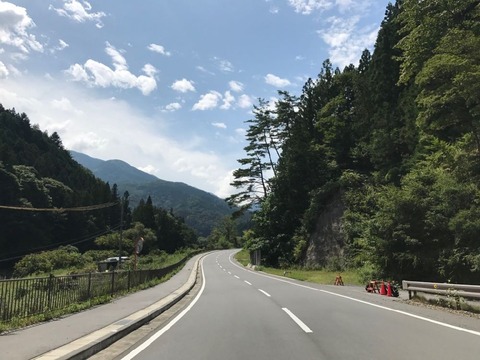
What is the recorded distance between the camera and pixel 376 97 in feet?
154

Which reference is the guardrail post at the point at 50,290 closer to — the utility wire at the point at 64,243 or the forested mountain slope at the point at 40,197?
the forested mountain slope at the point at 40,197

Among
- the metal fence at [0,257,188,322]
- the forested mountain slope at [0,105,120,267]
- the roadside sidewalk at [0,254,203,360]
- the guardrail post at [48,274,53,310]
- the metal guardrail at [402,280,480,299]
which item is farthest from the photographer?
the forested mountain slope at [0,105,120,267]

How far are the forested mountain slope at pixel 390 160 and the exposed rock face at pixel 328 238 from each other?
0.44 ft

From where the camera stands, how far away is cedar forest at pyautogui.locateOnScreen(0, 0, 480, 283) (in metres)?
20.8

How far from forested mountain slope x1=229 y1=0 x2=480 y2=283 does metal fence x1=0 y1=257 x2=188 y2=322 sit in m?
16.1

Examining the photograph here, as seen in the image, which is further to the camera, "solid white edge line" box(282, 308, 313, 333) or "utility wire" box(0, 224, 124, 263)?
"utility wire" box(0, 224, 124, 263)

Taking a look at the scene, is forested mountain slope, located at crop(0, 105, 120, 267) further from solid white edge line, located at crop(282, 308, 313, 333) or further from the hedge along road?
the hedge along road

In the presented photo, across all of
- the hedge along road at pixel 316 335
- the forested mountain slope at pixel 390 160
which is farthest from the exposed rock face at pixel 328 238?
the hedge along road at pixel 316 335

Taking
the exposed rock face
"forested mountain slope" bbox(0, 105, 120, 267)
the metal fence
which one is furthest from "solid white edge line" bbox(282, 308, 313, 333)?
"forested mountain slope" bbox(0, 105, 120, 267)

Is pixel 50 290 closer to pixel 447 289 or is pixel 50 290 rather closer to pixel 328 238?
pixel 447 289

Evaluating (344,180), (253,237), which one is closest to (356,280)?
(344,180)

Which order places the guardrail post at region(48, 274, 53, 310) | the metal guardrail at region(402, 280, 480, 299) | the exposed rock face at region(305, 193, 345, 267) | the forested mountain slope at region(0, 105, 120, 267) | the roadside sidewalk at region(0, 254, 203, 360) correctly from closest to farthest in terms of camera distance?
the roadside sidewalk at region(0, 254, 203, 360) < the guardrail post at region(48, 274, 53, 310) < the metal guardrail at region(402, 280, 480, 299) < the exposed rock face at region(305, 193, 345, 267) < the forested mountain slope at region(0, 105, 120, 267)

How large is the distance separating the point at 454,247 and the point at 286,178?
34.0m

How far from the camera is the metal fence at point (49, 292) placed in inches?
387
